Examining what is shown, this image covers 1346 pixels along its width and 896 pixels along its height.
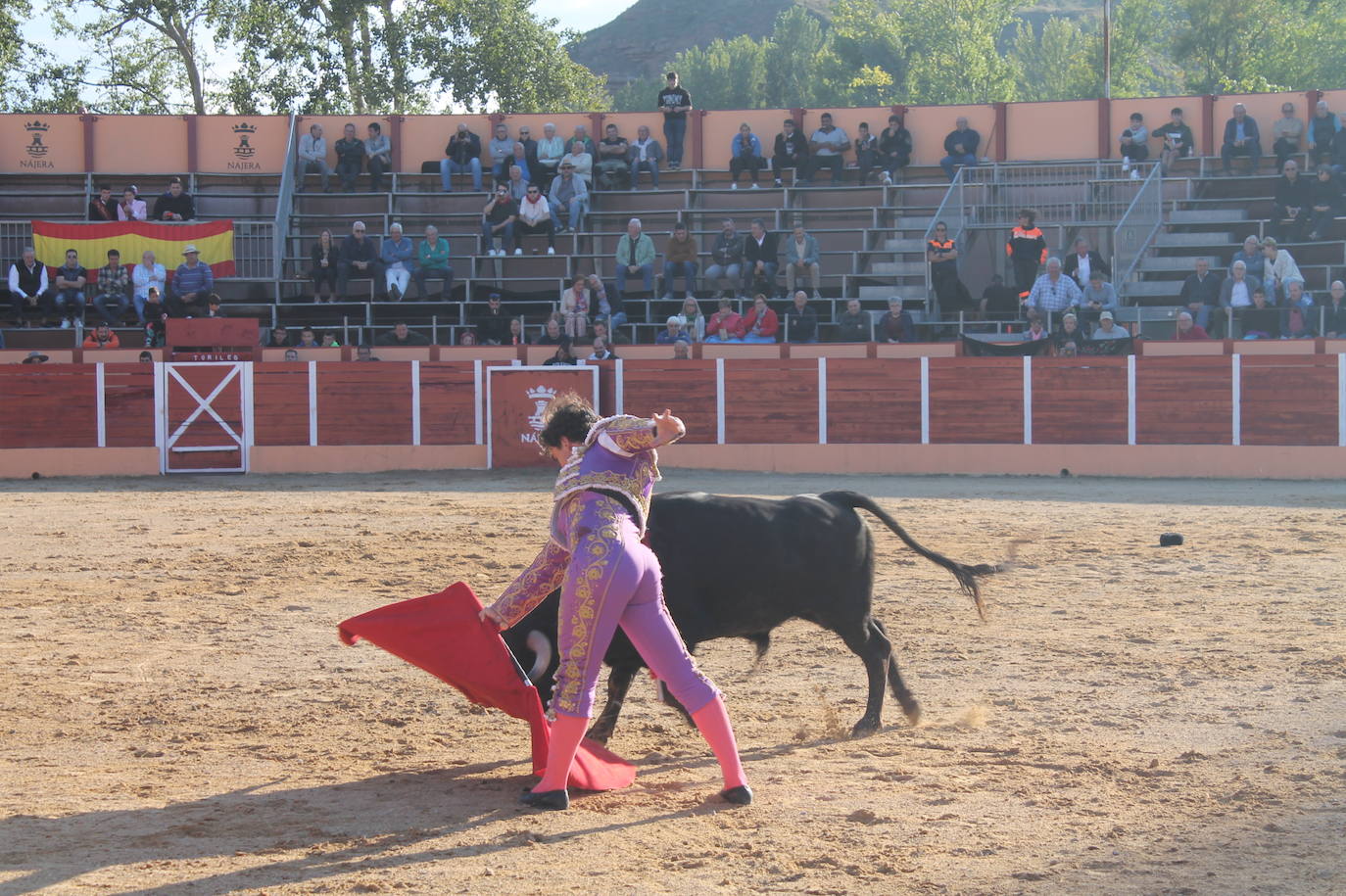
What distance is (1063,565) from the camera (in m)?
8.16

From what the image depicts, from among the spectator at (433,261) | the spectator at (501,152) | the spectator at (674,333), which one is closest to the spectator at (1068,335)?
the spectator at (674,333)

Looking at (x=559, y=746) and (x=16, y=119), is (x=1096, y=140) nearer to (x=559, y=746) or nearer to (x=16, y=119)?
(x=16, y=119)

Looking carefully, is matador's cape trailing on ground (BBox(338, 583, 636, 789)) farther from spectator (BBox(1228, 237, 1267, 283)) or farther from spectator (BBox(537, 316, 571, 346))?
spectator (BBox(1228, 237, 1267, 283))

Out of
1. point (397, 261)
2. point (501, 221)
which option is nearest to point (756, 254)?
point (501, 221)

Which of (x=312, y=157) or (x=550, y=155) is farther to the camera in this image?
(x=312, y=157)

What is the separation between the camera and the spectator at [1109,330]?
45.4 feet

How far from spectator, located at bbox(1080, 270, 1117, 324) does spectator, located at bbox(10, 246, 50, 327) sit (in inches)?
431

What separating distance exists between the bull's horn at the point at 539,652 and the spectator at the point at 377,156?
1451 centimetres

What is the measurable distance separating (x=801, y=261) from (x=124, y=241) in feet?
25.4

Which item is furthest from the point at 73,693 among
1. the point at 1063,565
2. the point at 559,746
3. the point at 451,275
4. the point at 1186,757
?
the point at 451,275

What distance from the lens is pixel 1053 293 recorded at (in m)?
14.3

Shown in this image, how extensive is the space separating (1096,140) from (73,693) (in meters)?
15.8

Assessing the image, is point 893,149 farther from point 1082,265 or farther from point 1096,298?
point 1096,298

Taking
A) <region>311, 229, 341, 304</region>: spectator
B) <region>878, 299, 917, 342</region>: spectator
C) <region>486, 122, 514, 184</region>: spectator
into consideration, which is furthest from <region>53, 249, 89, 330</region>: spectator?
<region>878, 299, 917, 342</region>: spectator
